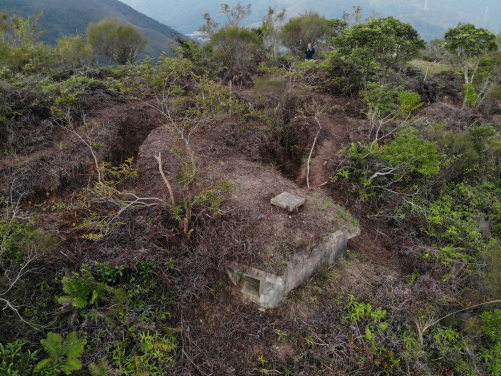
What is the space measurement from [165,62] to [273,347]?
309 inches

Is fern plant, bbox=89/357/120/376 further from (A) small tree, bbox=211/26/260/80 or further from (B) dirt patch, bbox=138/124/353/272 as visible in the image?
(A) small tree, bbox=211/26/260/80

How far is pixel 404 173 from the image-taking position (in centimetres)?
888

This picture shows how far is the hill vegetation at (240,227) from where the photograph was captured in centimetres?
516

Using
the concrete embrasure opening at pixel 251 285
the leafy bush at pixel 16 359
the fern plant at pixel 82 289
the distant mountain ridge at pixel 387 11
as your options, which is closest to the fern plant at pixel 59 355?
the leafy bush at pixel 16 359

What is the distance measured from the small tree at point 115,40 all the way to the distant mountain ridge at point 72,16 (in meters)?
22.4

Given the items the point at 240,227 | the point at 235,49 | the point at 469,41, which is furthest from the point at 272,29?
the point at 240,227

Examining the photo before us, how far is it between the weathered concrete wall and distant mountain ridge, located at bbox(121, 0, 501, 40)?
115658 mm

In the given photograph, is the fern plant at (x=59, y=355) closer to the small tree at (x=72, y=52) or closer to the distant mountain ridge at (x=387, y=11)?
the small tree at (x=72, y=52)

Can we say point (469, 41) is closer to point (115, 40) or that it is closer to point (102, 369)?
point (102, 369)

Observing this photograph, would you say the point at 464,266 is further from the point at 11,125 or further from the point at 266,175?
the point at 11,125

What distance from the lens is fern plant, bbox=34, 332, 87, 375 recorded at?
13.8 feet

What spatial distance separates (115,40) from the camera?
16.7m

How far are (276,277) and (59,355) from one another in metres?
3.99

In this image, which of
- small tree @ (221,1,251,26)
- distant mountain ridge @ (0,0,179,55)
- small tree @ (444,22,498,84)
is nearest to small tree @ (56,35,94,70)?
small tree @ (221,1,251,26)
